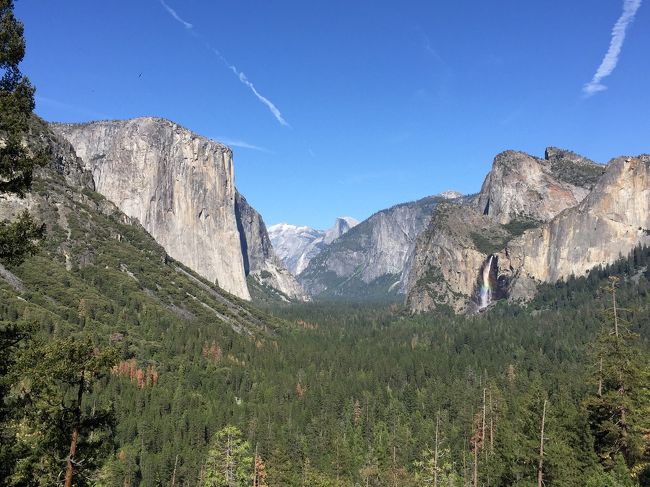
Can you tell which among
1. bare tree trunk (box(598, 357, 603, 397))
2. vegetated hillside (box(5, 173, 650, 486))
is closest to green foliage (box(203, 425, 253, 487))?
vegetated hillside (box(5, 173, 650, 486))

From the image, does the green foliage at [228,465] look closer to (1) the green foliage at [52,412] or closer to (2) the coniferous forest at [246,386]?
(2) the coniferous forest at [246,386]

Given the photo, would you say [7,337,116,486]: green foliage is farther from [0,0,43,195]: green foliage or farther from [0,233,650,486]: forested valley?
[0,0,43,195]: green foliage

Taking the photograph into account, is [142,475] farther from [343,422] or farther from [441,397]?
[441,397]

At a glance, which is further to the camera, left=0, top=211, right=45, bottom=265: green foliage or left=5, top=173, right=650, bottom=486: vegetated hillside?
left=5, top=173, right=650, bottom=486: vegetated hillside

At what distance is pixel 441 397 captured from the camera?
11031 cm

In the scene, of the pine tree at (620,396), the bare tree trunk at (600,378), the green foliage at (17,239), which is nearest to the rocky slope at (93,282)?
the bare tree trunk at (600,378)

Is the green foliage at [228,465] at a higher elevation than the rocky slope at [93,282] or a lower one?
lower

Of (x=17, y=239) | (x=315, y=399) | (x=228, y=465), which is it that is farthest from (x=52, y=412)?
(x=315, y=399)

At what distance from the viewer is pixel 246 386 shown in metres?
123

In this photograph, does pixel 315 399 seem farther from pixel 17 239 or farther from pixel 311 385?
pixel 17 239

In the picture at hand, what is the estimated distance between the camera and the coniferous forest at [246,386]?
61.4ft

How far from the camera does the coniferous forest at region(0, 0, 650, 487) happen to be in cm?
1870

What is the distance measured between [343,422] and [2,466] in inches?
3674

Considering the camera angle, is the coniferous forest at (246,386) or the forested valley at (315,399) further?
the forested valley at (315,399)
